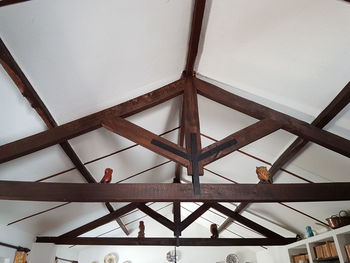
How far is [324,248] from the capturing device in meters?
4.29

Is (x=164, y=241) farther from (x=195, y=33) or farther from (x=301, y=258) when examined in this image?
(x=195, y=33)

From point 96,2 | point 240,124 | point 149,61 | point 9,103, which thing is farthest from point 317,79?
point 9,103

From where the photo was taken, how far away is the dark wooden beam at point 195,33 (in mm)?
2096

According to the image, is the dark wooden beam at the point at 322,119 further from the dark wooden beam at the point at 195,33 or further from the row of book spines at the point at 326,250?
the row of book spines at the point at 326,250

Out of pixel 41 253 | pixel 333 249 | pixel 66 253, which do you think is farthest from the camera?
pixel 66 253

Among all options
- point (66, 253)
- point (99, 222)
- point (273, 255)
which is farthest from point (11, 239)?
point (273, 255)

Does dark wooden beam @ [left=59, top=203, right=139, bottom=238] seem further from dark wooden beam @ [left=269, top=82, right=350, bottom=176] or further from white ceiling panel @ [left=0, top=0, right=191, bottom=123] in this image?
white ceiling panel @ [left=0, top=0, right=191, bottom=123]

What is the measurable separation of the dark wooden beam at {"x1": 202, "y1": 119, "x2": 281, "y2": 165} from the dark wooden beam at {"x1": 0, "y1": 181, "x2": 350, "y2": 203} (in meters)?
0.32

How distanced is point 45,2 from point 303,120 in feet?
8.44

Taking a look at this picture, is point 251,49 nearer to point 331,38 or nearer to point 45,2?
point 331,38

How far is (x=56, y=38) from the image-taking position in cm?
195

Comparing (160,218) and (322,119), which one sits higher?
(322,119)

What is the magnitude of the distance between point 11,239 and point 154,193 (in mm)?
3147

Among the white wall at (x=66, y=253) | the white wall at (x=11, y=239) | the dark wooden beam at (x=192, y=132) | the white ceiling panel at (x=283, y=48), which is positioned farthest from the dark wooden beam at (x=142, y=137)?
the white wall at (x=66, y=253)
